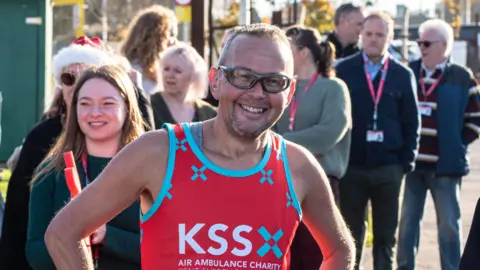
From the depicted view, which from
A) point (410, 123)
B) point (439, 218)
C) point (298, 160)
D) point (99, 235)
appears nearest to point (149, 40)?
point (410, 123)

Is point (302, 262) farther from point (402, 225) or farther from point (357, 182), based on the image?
point (402, 225)

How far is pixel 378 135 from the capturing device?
7891 millimetres

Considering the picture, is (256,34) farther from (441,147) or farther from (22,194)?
(441,147)

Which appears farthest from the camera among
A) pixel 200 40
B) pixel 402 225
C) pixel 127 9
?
pixel 127 9

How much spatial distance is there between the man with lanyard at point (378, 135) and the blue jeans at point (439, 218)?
22.5 inches

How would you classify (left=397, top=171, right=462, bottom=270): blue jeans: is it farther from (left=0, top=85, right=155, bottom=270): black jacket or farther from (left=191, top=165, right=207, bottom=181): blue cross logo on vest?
(left=191, top=165, right=207, bottom=181): blue cross logo on vest

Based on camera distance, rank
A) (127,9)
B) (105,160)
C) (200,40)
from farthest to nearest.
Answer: (127,9) → (200,40) → (105,160)

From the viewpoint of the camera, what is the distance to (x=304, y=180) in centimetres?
329

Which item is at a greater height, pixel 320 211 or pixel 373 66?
pixel 373 66

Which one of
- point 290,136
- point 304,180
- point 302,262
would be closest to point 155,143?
point 304,180

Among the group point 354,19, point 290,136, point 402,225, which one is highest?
point 354,19

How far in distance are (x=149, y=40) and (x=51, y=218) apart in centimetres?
333

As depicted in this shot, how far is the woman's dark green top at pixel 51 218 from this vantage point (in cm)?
432

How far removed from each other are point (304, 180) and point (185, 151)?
1.28 ft
